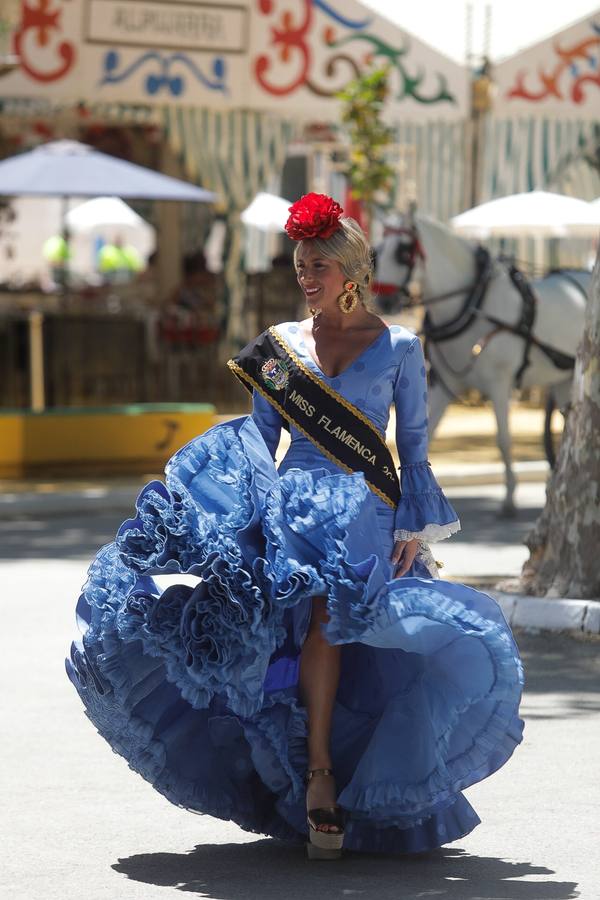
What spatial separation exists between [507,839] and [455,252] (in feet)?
33.7

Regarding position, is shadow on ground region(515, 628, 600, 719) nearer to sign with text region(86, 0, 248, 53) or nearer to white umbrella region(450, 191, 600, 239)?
white umbrella region(450, 191, 600, 239)

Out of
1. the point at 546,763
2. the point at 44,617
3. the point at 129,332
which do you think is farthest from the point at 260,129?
the point at 546,763

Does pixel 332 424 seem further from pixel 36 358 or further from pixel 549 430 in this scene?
pixel 36 358

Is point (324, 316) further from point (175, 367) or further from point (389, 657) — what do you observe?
point (175, 367)

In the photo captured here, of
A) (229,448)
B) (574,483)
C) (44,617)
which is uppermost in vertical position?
(229,448)

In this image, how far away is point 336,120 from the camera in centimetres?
2400

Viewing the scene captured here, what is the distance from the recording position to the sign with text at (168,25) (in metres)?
22.4

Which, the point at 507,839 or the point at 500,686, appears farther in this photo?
the point at 507,839

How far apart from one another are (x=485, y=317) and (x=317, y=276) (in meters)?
9.93

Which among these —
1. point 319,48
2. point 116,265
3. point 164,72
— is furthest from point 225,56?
point 116,265

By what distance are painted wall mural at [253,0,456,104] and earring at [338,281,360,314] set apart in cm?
1818

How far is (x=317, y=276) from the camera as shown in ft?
18.5

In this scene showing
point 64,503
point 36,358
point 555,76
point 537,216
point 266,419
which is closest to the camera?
point 266,419

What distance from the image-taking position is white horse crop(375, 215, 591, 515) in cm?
1535
